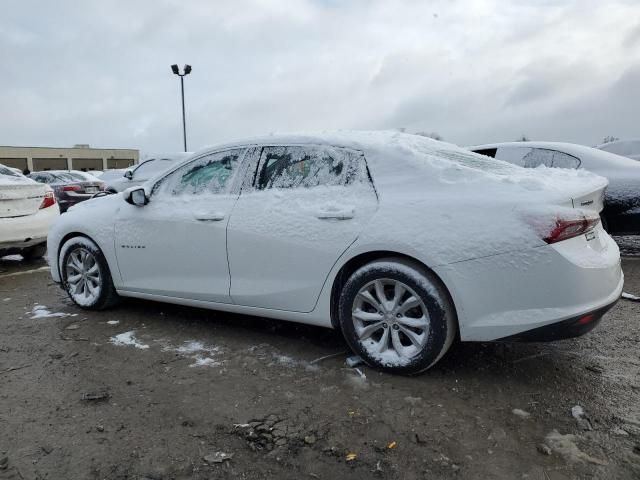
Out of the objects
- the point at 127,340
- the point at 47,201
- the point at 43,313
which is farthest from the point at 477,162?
the point at 47,201

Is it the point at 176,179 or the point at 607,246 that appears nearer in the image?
the point at 607,246

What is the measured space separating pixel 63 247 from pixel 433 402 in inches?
141

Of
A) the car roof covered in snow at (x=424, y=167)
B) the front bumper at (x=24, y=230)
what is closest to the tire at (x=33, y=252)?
the front bumper at (x=24, y=230)

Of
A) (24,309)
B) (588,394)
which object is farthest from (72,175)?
(588,394)

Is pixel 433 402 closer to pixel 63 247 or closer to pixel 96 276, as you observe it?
pixel 96 276

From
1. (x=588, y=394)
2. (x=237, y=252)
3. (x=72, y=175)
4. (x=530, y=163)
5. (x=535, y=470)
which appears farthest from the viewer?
(x=72, y=175)

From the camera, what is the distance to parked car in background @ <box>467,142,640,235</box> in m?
5.53

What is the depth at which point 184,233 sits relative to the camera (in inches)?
150

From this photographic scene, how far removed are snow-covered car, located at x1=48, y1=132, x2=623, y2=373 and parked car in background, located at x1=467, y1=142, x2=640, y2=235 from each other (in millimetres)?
2337

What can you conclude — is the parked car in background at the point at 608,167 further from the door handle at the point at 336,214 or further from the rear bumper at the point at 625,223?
the door handle at the point at 336,214

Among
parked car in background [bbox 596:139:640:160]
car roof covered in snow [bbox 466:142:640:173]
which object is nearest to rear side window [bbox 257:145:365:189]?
car roof covered in snow [bbox 466:142:640:173]

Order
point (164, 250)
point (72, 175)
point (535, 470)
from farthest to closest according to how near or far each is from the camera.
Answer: point (72, 175) → point (164, 250) → point (535, 470)

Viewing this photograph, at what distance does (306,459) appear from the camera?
2.28 metres

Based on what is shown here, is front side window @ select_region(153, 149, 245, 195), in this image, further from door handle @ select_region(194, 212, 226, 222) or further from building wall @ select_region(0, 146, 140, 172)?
building wall @ select_region(0, 146, 140, 172)
